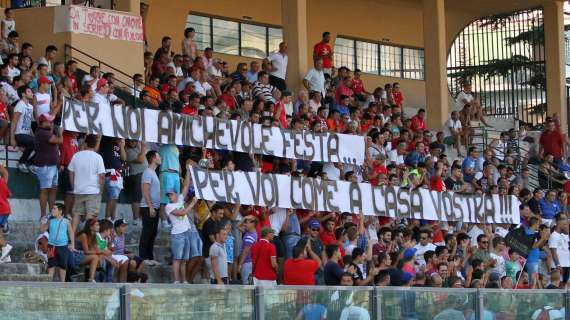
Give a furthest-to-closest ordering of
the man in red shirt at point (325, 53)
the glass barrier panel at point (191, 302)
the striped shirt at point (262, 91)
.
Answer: the man in red shirt at point (325, 53), the striped shirt at point (262, 91), the glass barrier panel at point (191, 302)

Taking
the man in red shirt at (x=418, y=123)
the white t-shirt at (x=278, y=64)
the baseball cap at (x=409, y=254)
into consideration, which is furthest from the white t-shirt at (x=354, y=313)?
the man in red shirt at (x=418, y=123)

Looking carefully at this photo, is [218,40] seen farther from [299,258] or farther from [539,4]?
[299,258]

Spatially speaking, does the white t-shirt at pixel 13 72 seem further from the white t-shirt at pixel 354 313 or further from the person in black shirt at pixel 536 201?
the person in black shirt at pixel 536 201

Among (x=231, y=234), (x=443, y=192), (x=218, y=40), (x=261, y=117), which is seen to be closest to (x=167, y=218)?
(x=231, y=234)

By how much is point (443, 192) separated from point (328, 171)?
81.1 inches

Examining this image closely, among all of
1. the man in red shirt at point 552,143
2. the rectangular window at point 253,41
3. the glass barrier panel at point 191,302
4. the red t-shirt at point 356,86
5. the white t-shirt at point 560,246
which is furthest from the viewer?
the rectangular window at point 253,41

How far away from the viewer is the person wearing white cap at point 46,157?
16.1 metres

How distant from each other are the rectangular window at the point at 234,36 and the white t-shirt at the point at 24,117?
12.1 meters

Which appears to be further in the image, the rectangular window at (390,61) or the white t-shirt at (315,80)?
the rectangular window at (390,61)

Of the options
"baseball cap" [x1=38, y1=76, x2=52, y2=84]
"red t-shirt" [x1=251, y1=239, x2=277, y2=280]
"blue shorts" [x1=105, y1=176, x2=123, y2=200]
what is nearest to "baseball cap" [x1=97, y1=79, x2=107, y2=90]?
"baseball cap" [x1=38, y1=76, x2=52, y2=84]

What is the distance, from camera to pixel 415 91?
3450cm

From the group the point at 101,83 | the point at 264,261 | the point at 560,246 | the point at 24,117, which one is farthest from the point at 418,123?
the point at 24,117

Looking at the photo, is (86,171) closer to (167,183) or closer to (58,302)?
(167,183)

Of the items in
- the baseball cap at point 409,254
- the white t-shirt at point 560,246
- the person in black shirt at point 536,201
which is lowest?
the baseball cap at point 409,254
